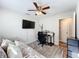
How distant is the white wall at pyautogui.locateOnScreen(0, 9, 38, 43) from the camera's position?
10.1 feet

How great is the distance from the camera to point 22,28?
11.5ft

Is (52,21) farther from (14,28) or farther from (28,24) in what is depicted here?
(14,28)

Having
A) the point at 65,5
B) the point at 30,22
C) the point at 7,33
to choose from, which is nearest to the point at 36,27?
the point at 30,22

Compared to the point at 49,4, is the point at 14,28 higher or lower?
lower

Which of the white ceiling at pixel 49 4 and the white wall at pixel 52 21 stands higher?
the white ceiling at pixel 49 4

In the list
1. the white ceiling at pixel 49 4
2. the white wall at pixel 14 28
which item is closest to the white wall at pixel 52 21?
the white ceiling at pixel 49 4

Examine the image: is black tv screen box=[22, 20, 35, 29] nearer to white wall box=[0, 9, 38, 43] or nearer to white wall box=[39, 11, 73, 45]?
white wall box=[0, 9, 38, 43]

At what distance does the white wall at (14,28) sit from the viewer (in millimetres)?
3068

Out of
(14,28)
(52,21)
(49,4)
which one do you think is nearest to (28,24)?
(14,28)

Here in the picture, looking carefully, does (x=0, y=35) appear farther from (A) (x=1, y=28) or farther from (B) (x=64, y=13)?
(B) (x=64, y=13)

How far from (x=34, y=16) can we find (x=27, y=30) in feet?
2.07

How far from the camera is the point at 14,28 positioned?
3.39 metres

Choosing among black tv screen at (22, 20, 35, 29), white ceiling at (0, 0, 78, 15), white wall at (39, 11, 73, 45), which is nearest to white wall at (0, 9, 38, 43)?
black tv screen at (22, 20, 35, 29)

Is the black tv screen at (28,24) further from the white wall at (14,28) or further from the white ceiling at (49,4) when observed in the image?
the white ceiling at (49,4)
